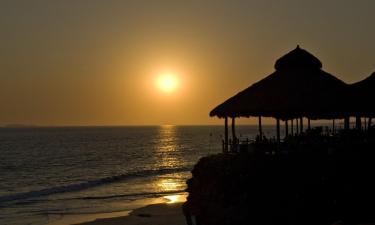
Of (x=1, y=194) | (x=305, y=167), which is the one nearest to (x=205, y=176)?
(x=305, y=167)

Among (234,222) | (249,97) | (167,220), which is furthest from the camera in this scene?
(167,220)

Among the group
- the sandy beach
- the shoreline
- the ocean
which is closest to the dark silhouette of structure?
the sandy beach

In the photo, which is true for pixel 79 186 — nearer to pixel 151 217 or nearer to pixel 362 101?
pixel 151 217

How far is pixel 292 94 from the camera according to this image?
1884cm

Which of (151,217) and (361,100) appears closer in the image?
(361,100)

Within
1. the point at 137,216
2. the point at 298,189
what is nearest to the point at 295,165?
the point at 298,189

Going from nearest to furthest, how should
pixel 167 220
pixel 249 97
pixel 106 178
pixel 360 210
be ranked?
pixel 360 210 < pixel 249 97 < pixel 167 220 < pixel 106 178

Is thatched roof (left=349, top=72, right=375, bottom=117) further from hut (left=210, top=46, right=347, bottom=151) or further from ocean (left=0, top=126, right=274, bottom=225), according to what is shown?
ocean (left=0, top=126, right=274, bottom=225)

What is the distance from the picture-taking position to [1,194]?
42.8 metres

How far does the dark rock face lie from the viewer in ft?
56.2

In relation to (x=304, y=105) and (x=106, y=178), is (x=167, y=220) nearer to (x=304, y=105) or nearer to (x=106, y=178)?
(x=304, y=105)

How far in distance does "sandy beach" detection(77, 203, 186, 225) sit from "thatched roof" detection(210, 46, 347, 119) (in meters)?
8.35

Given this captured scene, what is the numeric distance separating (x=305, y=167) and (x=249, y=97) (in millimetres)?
3350

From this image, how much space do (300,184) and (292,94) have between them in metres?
3.04
